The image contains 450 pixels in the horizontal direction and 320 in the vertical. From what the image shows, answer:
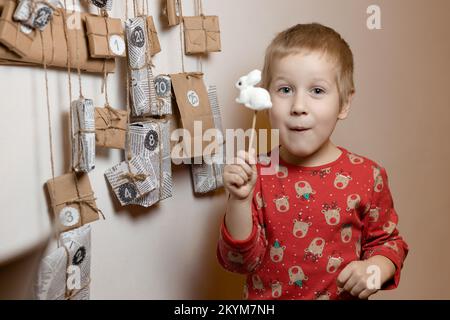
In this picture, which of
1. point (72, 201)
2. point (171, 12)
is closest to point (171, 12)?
point (171, 12)

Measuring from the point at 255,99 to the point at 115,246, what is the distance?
14.3 inches

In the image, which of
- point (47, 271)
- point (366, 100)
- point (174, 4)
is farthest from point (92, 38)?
point (366, 100)

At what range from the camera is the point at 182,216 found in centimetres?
103

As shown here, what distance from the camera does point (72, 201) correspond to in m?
0.78

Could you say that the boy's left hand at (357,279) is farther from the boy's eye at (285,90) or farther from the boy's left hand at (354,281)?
the boy's eye at (285,90)

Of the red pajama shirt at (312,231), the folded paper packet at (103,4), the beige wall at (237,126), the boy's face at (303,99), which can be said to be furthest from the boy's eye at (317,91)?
the folded paper packet at (103,4)

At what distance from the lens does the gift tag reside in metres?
0.80

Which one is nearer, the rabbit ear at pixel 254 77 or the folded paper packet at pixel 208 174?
the rabbit ear at pixel 254 77

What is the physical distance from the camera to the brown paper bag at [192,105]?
0.93m

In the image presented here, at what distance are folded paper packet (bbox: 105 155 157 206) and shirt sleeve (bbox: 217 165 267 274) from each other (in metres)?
0.14

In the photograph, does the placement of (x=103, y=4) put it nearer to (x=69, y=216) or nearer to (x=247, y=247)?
(x=69, y=216)

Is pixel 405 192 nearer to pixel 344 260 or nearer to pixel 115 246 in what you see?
pixel 344 260

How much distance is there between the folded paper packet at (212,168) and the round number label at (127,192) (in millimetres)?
169

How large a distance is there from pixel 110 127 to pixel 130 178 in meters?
0.09
